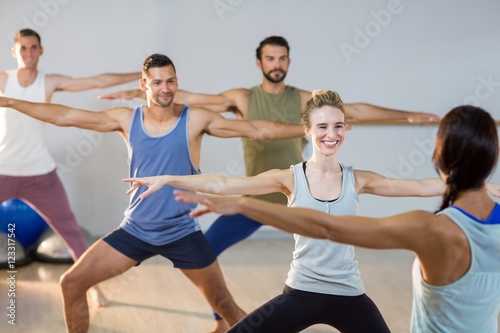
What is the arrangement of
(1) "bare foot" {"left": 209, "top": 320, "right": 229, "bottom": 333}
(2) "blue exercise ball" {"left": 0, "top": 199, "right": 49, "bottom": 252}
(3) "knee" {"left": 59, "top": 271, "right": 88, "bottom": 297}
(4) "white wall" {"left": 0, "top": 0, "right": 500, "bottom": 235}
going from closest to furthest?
(3) "knee" {"left": 59, "top": 271, "right": 88, "bottom": 297} < (1) "bare foot" {"left": 209, "top": 320, "right": 229, "bottom": 333} < (2) "blue exercise ball" {"left": 0, "top": 199, "right": 49, "bottom": 252} < (4) "white wall" {"left": 0, "top": 0, "right": 500, "bottom": 235}

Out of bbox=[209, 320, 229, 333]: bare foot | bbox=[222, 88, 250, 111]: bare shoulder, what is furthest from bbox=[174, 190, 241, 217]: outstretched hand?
bbox=[222, 88, 250, 111]: bare shoulder

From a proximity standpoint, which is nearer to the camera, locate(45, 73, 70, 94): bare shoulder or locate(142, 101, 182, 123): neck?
locate(142, 101, 182, 123): neck

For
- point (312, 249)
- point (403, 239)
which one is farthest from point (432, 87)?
point (403, 239)

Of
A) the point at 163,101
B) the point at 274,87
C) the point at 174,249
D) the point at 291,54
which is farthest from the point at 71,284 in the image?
the point at 291,54

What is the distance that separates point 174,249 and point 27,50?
1.83 m

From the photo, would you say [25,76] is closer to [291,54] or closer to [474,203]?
[291,54]

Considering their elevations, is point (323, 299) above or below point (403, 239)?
below

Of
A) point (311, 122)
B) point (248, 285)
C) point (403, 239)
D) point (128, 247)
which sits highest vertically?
point (311, 122)

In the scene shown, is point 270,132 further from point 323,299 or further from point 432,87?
point 432,87

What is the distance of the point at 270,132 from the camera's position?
3195 millimetres

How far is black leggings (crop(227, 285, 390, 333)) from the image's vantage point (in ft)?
7.62

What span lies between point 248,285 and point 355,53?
2131 mm

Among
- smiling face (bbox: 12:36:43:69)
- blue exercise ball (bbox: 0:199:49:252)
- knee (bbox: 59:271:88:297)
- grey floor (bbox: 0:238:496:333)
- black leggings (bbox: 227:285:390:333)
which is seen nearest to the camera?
black leggings (bbox: 227:285:390:333)

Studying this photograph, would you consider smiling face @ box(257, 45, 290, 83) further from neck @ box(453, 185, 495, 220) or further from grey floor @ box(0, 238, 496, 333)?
neck @ box(453, 185, 495, 220)
